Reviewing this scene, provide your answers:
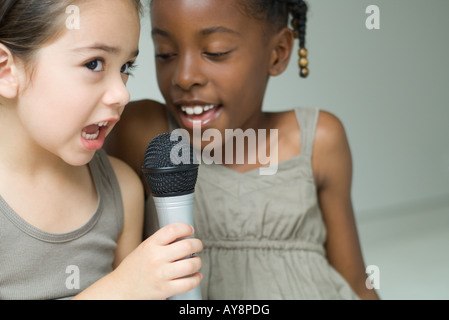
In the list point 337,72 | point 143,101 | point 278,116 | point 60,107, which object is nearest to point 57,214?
point 60,107

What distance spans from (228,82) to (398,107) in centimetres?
42

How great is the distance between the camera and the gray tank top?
59cm

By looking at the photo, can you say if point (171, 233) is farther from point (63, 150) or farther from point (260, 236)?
point (260, 236)

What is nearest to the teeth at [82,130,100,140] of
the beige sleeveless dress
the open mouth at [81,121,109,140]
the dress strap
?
the open mouth at [81,121,109,140]

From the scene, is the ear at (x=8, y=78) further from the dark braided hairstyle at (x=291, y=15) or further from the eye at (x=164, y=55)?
the dark braided hairstyle at (x=291, y=15)

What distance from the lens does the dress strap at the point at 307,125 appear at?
0.87 meters

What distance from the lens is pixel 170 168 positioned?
1.65ft

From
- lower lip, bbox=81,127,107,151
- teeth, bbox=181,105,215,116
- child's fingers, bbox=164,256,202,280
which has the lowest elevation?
child's fingers, bbox=164,256,202,280

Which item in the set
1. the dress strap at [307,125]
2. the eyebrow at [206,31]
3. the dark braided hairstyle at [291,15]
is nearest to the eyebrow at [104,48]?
the eyebrow at [206,31]

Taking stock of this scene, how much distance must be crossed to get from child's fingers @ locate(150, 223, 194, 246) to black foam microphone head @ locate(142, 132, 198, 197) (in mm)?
30

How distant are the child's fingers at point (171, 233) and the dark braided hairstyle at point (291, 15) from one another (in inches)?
14.2

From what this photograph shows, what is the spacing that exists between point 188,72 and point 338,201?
0.36 meters

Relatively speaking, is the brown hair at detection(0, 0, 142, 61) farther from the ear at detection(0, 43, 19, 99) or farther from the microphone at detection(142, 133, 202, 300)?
the microphone at detection(142, 133, 202, 300)

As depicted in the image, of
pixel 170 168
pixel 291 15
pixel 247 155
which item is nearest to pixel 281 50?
pixel 291 15
